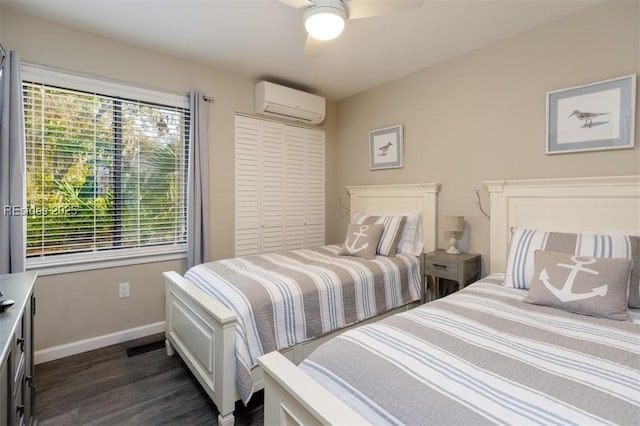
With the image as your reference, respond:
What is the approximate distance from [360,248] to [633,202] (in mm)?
1835

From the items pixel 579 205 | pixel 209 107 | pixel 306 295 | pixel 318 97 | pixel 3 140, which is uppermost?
pixel 318 97

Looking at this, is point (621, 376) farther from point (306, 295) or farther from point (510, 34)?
point (510, 34)

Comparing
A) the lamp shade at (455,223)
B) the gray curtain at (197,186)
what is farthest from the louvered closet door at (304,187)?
the lamp shade at (455,223)

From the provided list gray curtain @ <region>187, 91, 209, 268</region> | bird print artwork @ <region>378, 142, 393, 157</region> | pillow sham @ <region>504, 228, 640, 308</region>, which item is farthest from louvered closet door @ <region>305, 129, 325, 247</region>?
pillow sham @ <region>504, 228, 640, 308</region>

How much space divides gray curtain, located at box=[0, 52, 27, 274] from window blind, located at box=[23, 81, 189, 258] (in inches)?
4.7

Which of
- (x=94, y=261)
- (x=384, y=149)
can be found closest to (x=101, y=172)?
(x=94, y=261)

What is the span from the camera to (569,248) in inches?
71.0

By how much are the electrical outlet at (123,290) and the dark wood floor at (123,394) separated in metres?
0.46

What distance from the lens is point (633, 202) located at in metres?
1.90

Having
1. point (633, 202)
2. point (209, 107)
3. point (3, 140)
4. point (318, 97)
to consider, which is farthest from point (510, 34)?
point (3, 140)

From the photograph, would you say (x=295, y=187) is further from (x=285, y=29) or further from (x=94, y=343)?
(x=94, y=343)

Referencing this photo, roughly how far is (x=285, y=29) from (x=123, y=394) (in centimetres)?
280

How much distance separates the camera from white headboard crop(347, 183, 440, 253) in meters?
2.99

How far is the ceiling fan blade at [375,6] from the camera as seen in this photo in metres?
1.61
